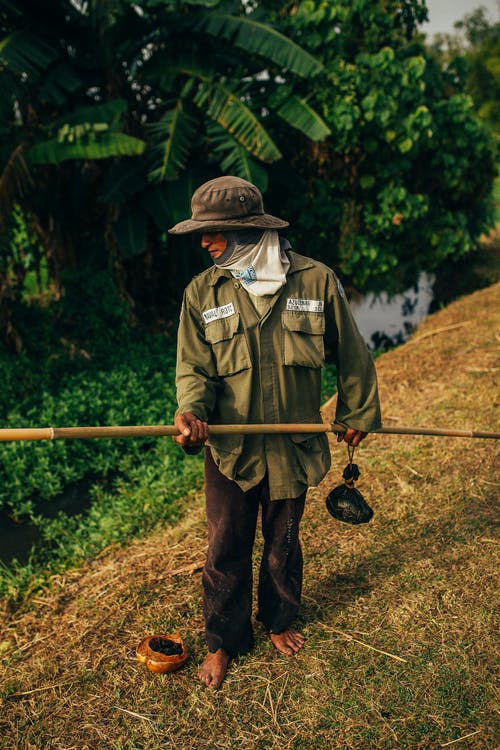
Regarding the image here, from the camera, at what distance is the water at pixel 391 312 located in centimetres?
1012

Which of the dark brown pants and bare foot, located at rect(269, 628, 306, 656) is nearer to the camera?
the dark brown pants

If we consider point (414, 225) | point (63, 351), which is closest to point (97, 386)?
point (63, 351)

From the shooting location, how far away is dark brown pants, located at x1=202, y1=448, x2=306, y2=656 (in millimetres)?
2768

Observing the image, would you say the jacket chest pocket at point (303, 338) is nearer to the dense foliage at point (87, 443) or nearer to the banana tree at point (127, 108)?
the dense foliage at point (87, 443)

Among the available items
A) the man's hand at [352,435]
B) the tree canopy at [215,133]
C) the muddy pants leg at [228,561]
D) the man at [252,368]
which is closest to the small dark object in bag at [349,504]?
the man's hand at [352,435]

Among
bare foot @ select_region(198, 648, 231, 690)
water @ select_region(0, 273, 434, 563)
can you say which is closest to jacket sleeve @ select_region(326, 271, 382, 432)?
bare foot @ select_region(198, 648, 231, 690)

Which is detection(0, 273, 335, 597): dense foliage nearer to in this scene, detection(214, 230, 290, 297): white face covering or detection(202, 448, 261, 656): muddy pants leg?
detection(202, 448, 261, 656): muddy pants leg

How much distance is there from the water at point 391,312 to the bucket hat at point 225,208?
7248mm

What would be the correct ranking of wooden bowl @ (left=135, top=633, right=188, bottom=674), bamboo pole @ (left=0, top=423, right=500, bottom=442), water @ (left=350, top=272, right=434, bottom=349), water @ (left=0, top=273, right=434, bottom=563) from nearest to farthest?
bamboo pole @ (left=0, top=423, right=500, bottom=442), wooden bowl @ (left=135, top=633, right=188, bottom=674), water @ (left=0, top=273, right=434, bottom=563), water @ (left=350, top=272, right=434, bottom=349)

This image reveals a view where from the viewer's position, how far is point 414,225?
373 inches

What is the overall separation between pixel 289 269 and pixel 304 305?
15cm

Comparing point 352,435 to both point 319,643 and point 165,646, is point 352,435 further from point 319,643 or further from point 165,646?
point 165,646

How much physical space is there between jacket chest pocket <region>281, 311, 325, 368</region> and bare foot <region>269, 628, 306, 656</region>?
4.26ft

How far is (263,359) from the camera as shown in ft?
8.72
